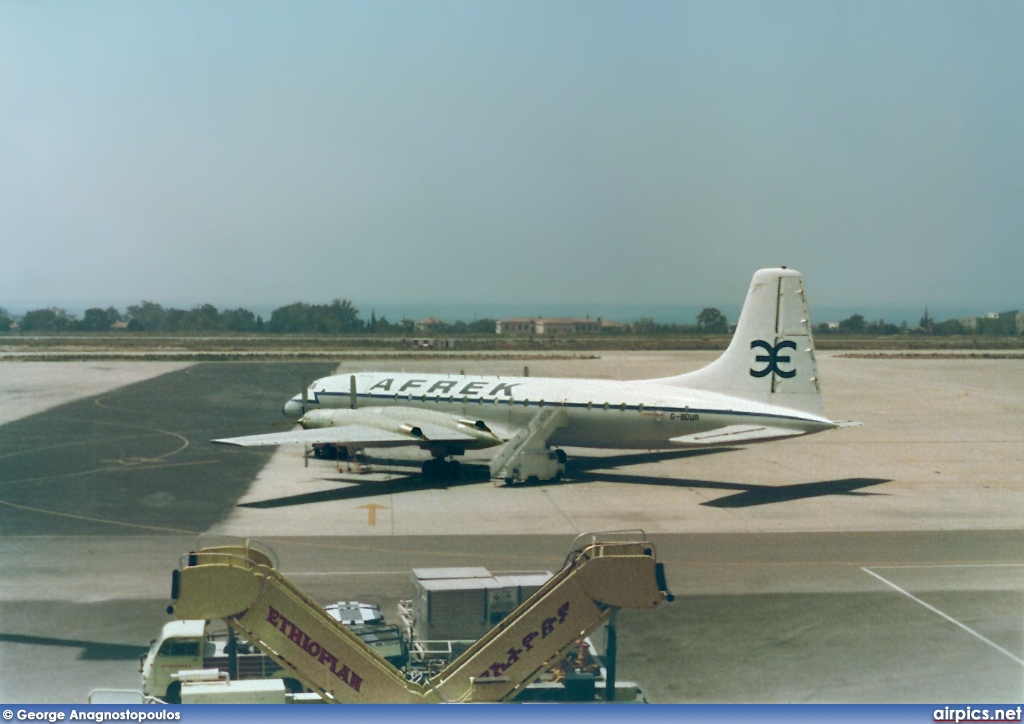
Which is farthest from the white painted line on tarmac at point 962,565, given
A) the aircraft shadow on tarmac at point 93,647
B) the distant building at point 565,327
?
the distant building at point 565,327

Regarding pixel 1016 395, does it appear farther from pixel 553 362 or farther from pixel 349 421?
pixel 349 421

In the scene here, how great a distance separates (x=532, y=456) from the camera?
130 feet

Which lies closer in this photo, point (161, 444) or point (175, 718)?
point (175, 718)

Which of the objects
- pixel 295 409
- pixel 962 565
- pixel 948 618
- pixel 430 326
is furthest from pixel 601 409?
pixel 430 326

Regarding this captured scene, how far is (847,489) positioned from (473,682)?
25327 millimetres

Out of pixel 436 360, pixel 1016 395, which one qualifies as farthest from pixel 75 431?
pixel 1016 395

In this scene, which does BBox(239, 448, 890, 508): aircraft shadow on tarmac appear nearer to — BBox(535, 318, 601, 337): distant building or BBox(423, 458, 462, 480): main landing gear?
Result: BBox(423, 458, 462, 480): main landing gear

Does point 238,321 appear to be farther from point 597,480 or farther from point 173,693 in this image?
point 173,693

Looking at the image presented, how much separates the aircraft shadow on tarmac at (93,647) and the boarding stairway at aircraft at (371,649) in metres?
4.47

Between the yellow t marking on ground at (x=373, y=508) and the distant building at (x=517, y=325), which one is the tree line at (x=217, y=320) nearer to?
the distant building at (x=517, y=325)

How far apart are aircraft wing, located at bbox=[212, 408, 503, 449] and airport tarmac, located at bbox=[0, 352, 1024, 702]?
70.6 inches

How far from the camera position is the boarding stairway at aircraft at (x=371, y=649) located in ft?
55.1

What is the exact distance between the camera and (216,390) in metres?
75.5

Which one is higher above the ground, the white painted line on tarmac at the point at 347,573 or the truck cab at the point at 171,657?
the truck cab at the point at 171,657
